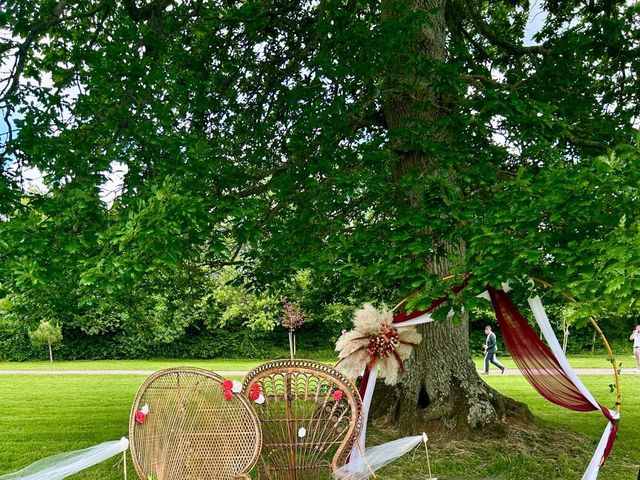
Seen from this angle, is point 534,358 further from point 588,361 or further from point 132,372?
point 588,361

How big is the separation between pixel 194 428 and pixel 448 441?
3.12 meters

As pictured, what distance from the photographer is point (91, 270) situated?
138 inches

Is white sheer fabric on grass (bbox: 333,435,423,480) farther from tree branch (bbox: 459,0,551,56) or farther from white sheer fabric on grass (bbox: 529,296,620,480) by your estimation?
tree branch (bbox: 459,0,551,56)

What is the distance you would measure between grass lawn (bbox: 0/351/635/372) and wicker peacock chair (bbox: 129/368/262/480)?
12.3 metres

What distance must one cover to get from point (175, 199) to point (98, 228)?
704 mm

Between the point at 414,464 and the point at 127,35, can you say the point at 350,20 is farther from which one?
the point at 414,464

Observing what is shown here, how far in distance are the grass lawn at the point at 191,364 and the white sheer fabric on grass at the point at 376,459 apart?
12108 mm

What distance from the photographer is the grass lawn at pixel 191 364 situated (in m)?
17.2

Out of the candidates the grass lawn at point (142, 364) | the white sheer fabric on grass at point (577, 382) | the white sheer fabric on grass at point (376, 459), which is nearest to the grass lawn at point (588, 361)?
the grass lawn at point (142, 364)

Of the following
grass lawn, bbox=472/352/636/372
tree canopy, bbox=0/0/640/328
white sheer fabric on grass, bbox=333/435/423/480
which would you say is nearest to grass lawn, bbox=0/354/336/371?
grass lawn, bbox=472/352/636/372

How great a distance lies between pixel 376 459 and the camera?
420 centimetres

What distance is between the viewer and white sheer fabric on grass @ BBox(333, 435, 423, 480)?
4101 mm

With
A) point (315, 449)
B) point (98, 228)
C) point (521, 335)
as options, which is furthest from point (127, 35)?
point (521, 335)

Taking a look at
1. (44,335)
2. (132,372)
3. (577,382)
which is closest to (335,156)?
(577,382)
